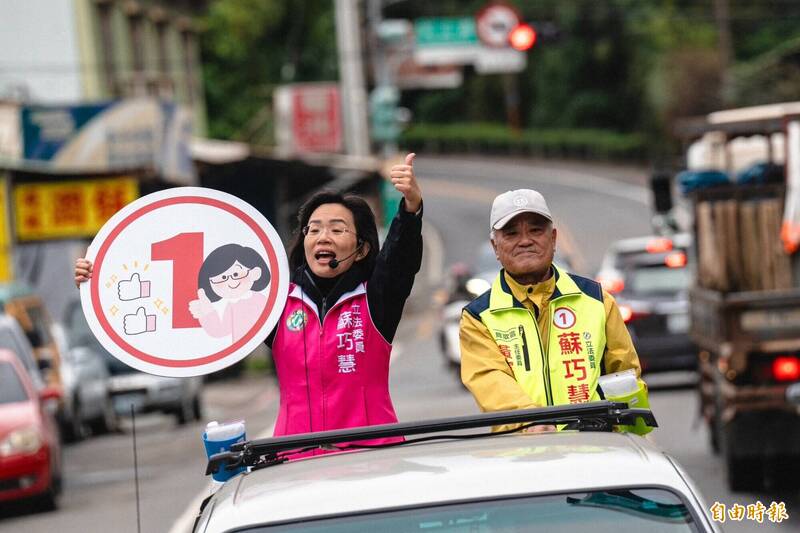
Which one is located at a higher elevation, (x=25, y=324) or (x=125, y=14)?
(x=125, y=14)

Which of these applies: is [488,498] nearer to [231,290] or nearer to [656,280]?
[231,290]

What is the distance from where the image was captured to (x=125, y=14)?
37969 millimetres

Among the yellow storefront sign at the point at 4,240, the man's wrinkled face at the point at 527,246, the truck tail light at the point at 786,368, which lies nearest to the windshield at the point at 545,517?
the man's wrinkled face at the point at 527,246

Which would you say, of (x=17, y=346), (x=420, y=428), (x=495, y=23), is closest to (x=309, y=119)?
(x=495, y=23)

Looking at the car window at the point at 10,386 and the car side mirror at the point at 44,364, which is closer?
the car window at the point at 10,386

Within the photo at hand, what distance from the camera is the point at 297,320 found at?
5.41 metres

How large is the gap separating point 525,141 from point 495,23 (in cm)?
4385

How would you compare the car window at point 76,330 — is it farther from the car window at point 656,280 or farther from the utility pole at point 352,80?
the utility pole at point 352,80

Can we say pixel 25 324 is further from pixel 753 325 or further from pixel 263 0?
pixel 263 0

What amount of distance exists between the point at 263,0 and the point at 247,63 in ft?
8.56

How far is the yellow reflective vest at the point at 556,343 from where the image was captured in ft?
17.2

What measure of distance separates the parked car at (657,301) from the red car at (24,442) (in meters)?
7.49

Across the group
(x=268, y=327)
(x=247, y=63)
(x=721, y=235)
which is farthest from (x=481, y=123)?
(x=268, y=327)

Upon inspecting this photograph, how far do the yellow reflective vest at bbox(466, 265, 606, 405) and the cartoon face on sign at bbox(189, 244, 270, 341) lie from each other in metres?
0.79
